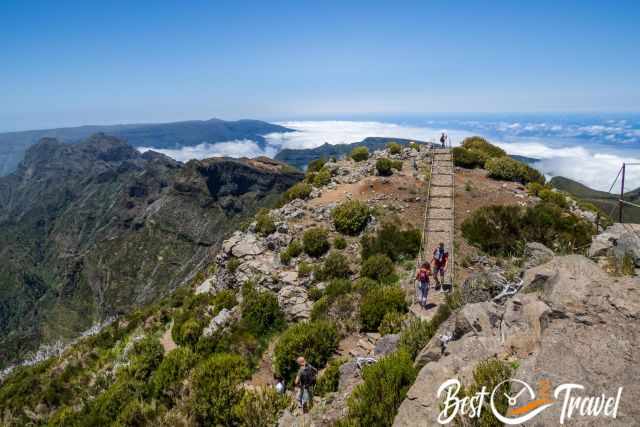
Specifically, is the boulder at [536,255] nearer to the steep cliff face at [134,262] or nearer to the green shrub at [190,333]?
the green shrub at [190,333]

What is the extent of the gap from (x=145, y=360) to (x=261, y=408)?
9656 millimetres

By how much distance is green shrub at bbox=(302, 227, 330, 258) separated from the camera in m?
19.3

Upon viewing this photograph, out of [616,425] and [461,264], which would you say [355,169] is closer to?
[461,264]

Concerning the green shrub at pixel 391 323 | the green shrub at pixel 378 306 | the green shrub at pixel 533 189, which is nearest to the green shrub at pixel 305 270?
the green shrub at pixel 378 306

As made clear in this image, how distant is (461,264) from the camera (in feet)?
52.7

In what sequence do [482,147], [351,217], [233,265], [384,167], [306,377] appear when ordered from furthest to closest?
[482,147]
[384,167]
[351,217]
[233,265]
[306,377]

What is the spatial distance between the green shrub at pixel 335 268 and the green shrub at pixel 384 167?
39.1ft

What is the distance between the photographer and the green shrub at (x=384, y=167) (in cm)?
2734

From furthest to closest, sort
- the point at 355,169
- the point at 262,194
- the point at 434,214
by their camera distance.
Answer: the point at 262,194
the point at 355,169
the point at 434,214

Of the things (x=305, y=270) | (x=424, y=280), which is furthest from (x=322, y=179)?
(x=424, y=280)

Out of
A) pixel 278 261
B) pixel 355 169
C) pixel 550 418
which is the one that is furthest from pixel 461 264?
pixel 355 169

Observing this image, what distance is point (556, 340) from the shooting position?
6008mm

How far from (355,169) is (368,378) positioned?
24.3 meters

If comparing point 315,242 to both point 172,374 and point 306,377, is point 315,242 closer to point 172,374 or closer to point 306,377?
point 172,374
